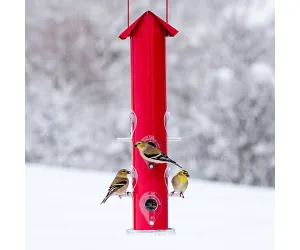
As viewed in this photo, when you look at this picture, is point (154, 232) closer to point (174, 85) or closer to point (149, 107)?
point (149, 107)

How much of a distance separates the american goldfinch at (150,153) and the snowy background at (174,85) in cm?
141

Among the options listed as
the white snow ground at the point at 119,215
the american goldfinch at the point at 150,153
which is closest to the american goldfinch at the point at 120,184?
the american goldfinch at the point at 150,153

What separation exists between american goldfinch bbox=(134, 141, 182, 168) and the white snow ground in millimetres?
1105

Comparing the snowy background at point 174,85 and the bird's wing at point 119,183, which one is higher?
the snowy background at point 174,85

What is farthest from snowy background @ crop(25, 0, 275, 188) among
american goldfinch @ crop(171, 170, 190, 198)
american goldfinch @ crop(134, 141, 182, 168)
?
american goldfinch @ crop(134, 141, 182, 168)

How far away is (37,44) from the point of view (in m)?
4.42

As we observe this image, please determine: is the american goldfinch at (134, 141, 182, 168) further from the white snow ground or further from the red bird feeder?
the white snow ground

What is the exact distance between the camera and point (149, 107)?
9.34 ft

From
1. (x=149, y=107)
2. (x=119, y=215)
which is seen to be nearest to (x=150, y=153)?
(x=149, y=107)

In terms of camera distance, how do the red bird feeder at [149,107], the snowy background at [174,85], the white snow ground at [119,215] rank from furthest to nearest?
the snowy background at [174,85] < the white snow ground at [119,215] < the red bird feeder at [149,107]

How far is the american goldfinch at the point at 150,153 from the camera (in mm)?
2713

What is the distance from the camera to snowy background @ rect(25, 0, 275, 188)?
168 inches

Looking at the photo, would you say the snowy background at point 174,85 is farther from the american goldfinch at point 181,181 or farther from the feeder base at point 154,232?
the feeder base at point 154,232

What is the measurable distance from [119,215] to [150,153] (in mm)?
1292
